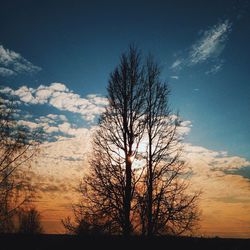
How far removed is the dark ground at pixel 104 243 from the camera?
7.04 m

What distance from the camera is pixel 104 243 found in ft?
24.8

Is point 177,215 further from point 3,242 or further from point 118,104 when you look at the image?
point 3,242

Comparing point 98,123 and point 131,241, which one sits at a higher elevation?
point 98,123

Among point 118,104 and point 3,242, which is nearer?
point 3,242

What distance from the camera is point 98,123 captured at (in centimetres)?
1162

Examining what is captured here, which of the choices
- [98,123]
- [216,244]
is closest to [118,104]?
[98,123]

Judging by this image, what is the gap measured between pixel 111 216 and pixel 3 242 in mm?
4564

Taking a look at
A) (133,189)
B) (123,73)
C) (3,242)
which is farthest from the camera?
(123,73)

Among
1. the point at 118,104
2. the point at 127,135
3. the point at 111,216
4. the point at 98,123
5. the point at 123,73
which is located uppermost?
the point at 123,73

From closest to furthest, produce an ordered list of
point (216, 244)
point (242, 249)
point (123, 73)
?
point (242, 249) → point (216, 244) → point (123, 73)

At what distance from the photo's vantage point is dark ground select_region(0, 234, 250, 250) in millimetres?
7035

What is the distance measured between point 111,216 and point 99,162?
2.32m

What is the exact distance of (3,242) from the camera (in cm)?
689

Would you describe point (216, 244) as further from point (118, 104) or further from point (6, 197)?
point (6, 197)
